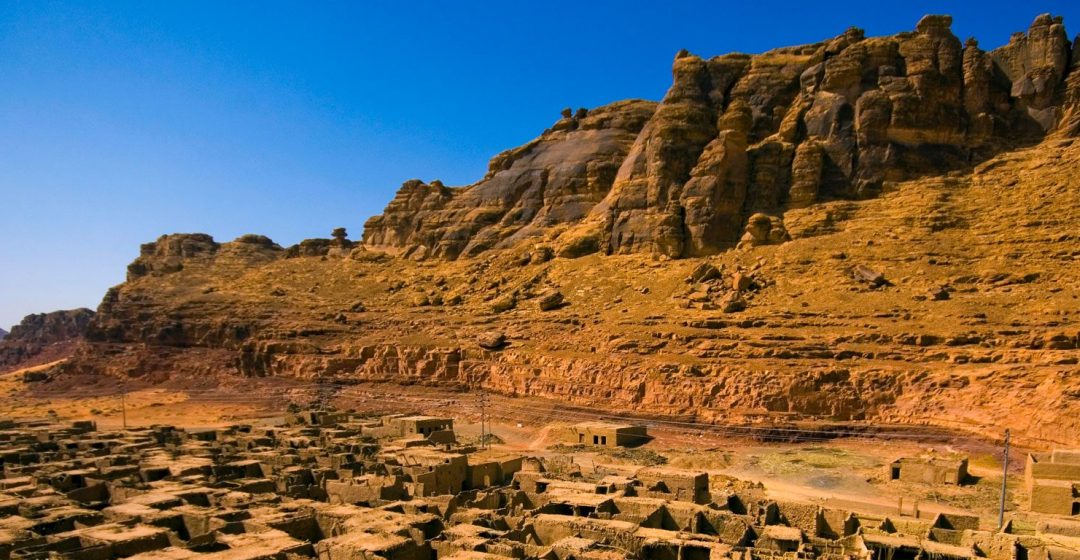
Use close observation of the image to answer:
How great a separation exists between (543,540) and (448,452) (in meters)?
11.6

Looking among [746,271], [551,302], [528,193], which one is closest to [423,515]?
[551,302]

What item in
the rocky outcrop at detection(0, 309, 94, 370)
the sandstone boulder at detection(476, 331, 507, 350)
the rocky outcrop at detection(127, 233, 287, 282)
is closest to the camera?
the sandstone boulder at detection(476, 331, 507, 350)

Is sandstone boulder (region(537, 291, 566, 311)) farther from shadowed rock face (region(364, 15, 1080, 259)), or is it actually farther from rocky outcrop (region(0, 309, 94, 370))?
rocky outcrop (region(0, 309, 94, 370))

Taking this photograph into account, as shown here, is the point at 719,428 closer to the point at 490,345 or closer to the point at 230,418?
the point at 490,345

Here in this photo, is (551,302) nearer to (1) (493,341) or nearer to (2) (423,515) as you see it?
(1) (493,341)

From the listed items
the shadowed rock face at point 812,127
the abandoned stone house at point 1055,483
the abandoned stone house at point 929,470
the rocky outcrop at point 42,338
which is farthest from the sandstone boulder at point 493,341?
the rocky outcrop at point 42,338

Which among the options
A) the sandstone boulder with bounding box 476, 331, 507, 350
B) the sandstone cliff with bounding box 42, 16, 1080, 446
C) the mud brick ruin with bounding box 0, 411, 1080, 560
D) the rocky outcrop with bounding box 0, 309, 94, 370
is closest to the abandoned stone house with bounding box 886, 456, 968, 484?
the mud brick ruin with bounding box 0, 411, 1080, 560

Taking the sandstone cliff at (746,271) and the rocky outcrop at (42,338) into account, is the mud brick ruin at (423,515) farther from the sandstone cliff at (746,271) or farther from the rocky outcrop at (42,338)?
the rocky outcrop at (42,338)

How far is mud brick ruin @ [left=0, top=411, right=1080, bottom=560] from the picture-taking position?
1628cm

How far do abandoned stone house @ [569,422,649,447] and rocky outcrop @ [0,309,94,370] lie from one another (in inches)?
3505

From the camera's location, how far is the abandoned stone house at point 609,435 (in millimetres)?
34656

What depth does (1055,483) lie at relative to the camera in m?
21.8

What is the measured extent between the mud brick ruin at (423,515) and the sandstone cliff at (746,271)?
32.6 feet

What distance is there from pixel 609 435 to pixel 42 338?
107 meters
